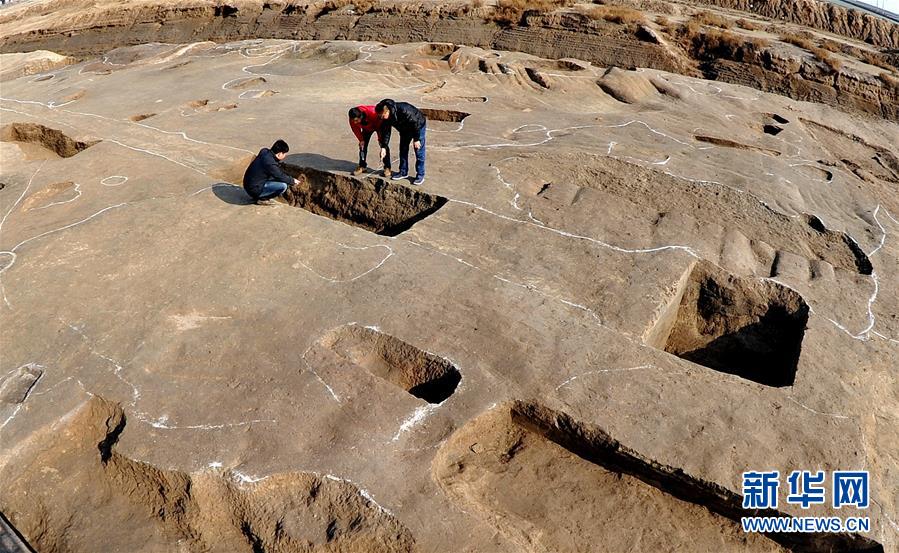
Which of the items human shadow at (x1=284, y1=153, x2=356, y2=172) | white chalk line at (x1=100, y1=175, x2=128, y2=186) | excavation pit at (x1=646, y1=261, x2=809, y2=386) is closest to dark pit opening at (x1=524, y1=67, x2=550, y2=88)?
human shadow at (x1=284, y1=153, x2=356, y2=172)

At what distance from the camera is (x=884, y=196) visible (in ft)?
28.8

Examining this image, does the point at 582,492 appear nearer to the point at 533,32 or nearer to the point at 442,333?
the point at 442,333

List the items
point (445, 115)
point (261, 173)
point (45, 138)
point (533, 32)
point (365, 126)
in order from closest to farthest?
point (261, 173) → point (365, 126) → point (45, 138) → point (445, 115) → point (533, 32)

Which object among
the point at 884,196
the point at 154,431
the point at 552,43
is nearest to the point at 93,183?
the point at 154,431

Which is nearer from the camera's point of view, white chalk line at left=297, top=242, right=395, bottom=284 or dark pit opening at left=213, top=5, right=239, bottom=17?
white chalk line at left=297, top=242, right=395, bottom=284

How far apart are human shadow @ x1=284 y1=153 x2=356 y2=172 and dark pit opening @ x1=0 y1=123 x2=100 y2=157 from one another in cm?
374

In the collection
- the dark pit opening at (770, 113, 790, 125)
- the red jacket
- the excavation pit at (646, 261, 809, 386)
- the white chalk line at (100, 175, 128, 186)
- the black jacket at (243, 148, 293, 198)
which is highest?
the red jacket

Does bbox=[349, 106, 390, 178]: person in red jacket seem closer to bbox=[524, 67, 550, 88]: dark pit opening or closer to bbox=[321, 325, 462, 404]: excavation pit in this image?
bbox=[321, 325, 462, 404]: excavation pit

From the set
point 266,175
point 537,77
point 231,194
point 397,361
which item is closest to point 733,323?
point 397,361

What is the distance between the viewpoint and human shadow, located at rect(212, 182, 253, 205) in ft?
23.7

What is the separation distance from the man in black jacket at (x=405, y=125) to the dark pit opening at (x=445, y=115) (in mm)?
3526

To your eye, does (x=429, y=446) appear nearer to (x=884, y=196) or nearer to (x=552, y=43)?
(x=884, y=196)

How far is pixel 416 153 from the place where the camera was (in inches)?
288

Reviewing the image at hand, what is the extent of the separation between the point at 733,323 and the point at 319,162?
594 cm
